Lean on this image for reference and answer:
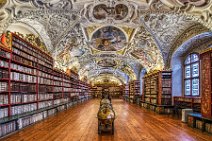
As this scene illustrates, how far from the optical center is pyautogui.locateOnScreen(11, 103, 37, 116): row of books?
343 inches

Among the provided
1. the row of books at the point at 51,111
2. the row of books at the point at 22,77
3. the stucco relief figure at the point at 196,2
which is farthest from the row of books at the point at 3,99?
the stucco relief figure at the point at 196,2

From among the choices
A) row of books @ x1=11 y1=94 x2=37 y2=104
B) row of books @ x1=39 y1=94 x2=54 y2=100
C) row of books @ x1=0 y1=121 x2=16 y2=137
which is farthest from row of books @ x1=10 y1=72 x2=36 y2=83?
row of books @ x1=0 y1=121 x2=16 y2=137

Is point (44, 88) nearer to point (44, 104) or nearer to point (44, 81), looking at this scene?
point (44, 81)

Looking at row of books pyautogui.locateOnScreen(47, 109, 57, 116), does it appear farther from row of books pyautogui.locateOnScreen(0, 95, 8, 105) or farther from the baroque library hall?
row of books pyautogui.locateOnScreen(0, 95, 8, 105)

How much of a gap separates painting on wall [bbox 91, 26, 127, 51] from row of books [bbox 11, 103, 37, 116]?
730 cm

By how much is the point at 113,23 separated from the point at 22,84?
6762 mm

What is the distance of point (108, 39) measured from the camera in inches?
704

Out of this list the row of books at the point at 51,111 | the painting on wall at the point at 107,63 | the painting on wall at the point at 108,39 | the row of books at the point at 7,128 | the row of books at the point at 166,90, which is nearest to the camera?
the row of books at the point at 7,128

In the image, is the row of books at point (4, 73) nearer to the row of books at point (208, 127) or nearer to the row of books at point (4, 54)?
the row of books at point (4, 54)

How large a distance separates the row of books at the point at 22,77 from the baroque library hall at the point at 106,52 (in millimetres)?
42

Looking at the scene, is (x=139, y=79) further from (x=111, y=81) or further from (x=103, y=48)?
(x=111, y=81)

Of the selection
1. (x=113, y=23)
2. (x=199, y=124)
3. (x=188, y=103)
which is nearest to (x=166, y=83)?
(x=188, y=103)

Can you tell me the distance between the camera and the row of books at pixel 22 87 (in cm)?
859

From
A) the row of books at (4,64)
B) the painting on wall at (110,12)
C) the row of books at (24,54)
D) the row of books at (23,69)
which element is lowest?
the row of books at (23,69)
